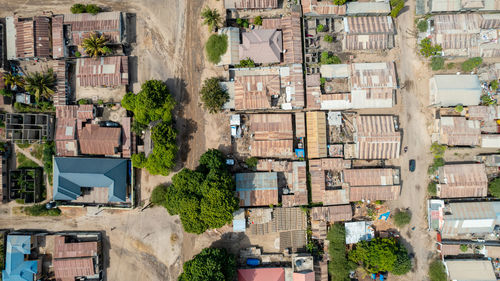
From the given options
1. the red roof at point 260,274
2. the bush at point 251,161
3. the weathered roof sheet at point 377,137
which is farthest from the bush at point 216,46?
the red roof at point 260,274

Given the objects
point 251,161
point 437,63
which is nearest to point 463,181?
point 437,63

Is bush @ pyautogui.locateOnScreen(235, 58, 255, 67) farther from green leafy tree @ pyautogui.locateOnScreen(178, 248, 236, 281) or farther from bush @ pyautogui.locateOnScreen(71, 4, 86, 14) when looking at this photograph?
green leafy tree @ pyautogui.locateOnScreen(178, 248, 236, 281)

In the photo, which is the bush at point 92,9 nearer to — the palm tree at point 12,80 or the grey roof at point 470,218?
the palm tree at point 12,80

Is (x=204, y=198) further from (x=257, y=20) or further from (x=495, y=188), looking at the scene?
(x=495, y=188)

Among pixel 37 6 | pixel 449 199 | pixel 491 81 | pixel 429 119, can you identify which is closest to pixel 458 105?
pixel 429 119

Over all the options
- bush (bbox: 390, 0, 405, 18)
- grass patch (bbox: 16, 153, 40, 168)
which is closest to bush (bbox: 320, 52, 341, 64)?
bush (bbox: 390, 0, 405, 18)
